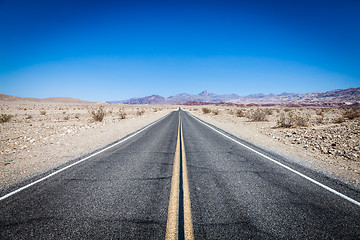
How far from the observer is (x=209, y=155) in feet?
20.5

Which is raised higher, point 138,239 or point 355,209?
point 138,239

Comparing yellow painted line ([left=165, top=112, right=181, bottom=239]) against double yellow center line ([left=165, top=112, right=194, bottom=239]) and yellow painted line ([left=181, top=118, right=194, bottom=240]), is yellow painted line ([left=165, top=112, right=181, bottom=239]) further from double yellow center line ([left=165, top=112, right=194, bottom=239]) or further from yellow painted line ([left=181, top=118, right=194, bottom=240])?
yellow painted line ([left=181, top=118, right=194, bottom=240])

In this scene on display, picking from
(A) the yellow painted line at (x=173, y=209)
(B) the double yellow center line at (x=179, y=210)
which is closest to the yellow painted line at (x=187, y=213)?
(B) the double yellow center line at (x=179, y=210)

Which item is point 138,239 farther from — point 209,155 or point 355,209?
point 209,155

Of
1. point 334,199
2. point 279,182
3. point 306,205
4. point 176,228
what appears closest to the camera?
point 176,228

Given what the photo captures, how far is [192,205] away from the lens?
3023 mm

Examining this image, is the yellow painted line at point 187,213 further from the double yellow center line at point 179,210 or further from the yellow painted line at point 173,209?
the yellow painted line at point 173,209

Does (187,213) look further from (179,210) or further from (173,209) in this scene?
(173,209)

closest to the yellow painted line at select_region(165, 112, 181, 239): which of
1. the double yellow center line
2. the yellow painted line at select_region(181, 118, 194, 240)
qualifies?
the double yellow center line

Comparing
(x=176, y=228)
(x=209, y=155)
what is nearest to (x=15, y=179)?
(x=176, y=228)

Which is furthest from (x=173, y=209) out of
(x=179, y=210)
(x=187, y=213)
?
(x=187, y=213)

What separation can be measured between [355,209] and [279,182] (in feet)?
4.34

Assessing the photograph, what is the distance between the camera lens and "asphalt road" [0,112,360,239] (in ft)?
7.94

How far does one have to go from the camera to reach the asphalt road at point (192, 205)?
2420 mm
